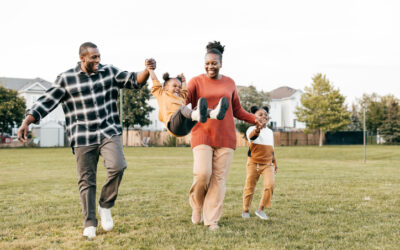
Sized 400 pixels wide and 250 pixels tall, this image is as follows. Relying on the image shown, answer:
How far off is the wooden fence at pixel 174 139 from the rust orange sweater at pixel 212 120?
40.4 m

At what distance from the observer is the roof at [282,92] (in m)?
77.2

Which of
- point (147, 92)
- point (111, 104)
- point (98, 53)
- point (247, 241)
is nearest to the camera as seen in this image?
point (247, 241)

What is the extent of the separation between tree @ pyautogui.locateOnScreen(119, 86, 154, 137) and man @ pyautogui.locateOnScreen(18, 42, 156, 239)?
162ft

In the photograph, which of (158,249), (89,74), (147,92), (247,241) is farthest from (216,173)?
(147,92)

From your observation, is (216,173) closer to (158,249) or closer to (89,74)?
(158,249)

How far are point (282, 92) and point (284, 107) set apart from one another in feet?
9.89

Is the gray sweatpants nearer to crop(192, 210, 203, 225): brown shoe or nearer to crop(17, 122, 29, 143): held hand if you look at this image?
crop(17, 122, 29, 143): held hand

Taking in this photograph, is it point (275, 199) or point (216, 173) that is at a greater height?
point (216, 173)

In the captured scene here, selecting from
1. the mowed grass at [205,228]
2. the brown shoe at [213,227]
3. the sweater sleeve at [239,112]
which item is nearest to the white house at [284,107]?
the mowed grass at [205,228]

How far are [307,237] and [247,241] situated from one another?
2.49 ft

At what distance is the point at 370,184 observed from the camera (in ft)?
35.7

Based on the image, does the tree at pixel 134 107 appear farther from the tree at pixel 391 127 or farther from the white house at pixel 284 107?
the tree at pixel 391 127

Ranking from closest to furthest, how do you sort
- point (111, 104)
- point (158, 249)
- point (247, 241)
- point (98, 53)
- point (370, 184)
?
point (158, 249) < point (247, 241) < point (98, 53) < point (111, 104) < point (370, 184)

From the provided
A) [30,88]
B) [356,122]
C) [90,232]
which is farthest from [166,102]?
[356,122]
